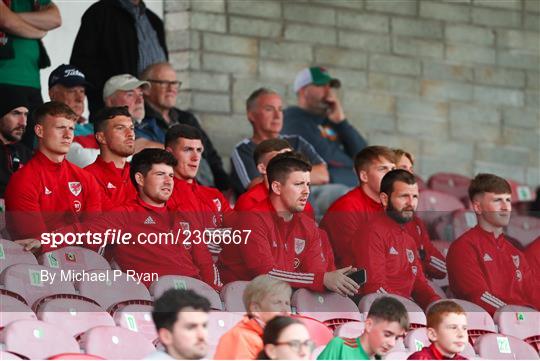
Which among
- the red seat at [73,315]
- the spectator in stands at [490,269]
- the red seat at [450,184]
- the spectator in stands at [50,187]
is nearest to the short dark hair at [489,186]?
the spectator in stands at [490,269]

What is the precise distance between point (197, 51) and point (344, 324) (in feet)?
13.8

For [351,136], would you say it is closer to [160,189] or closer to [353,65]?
[353,65]

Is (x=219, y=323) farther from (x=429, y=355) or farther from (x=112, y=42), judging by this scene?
(x=112, y=42)

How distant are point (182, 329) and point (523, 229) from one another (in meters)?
3.81

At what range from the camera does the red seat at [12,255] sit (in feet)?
21.9

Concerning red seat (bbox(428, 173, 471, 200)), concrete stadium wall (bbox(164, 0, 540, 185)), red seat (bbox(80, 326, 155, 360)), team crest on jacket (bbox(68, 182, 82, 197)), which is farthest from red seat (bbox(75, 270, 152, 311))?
red seat (bbox(428, 173, 471, 200))

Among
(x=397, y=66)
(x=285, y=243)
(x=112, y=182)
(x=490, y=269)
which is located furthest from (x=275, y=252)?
(x=397, y=66)

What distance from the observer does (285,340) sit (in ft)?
18.7

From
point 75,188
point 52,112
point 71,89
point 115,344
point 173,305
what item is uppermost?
point 71,89

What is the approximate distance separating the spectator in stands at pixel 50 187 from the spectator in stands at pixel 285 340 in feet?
5.17

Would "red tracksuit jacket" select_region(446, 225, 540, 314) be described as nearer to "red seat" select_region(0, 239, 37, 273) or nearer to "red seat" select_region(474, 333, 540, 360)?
"red seat" select_region(474, 333, 540, 360)

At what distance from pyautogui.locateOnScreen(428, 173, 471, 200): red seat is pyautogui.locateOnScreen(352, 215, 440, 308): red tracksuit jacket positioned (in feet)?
10.0

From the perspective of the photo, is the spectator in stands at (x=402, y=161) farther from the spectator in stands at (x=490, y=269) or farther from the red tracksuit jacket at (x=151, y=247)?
the red tracksuit jacket at (x=151, y=247)

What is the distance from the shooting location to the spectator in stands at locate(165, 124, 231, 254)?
24.1 ft
